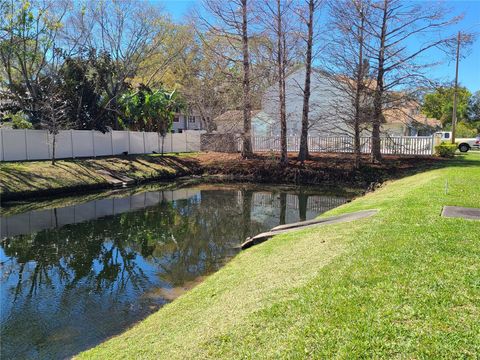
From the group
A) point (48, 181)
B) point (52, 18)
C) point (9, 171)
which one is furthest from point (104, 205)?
point (52, 18)

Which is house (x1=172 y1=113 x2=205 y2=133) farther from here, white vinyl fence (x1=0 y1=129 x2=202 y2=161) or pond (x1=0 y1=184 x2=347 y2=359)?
pond (x1=0 y1=184 x2=347 y2=359)

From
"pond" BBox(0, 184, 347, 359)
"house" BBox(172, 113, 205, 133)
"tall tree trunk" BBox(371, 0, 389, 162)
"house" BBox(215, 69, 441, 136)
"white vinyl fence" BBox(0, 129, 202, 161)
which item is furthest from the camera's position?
"house" BBox(172, 113, 205, 133)

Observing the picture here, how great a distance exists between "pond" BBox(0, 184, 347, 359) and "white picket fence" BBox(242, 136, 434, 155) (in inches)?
407

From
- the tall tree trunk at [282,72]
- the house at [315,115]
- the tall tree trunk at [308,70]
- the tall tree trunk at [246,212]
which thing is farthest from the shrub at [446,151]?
the tall tree trunk at [246,212]

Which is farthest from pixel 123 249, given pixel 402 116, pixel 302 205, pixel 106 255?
pixel 402 116

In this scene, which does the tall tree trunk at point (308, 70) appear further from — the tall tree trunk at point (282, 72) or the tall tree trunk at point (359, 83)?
the tall tree trunk at point (359, 83)

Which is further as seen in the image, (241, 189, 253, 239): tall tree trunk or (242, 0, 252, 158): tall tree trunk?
(242, 0, 252, 158): tall tree trunk

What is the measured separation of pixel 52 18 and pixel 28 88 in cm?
519

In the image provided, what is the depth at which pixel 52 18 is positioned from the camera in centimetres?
2723

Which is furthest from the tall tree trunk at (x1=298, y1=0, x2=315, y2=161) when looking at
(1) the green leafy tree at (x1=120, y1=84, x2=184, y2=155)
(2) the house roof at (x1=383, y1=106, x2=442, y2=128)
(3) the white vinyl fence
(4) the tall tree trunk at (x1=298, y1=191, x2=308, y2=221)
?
(3) the white vinyl fence

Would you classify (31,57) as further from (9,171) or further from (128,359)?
(128,359)

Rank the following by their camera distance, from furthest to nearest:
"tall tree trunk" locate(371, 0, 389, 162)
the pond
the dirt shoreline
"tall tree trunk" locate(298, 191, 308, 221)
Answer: "tall tree trunk" locate(371, 0, 389, 162) → the dirt shoreline → "tall tree trunk" locate(298, 191, 308, 221) → the pond

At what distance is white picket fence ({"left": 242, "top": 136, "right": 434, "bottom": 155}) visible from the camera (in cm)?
2734

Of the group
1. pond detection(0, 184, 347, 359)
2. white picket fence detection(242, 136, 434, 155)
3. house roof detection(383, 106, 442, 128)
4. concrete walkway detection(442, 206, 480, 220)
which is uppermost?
house roof detection(383, 106, 442, 128)
